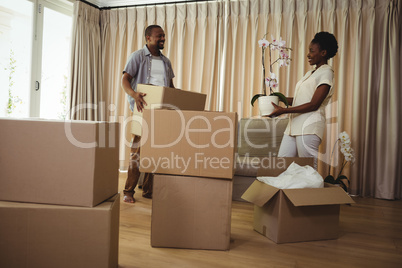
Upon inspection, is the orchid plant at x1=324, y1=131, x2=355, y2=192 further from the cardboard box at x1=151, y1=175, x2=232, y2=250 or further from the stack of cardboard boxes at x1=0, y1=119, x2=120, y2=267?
the stack of cardboard boxes at x1=0, y1=119, x2=120, y2=267

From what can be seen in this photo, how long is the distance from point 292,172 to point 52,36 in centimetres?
347

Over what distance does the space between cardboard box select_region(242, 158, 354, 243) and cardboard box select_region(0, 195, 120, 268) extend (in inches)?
38.5

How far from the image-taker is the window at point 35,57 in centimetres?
371

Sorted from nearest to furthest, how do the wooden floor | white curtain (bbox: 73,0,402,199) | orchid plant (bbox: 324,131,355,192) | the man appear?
the wooden floor < the man < orchid plant (bbox: 324,131,355,192) < white curtain (bbox: 73,0,402,199)

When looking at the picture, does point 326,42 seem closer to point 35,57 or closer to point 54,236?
point 54,236

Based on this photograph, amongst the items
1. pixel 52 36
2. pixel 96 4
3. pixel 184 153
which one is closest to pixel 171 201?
pixel 184 153

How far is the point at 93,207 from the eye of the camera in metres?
1.36

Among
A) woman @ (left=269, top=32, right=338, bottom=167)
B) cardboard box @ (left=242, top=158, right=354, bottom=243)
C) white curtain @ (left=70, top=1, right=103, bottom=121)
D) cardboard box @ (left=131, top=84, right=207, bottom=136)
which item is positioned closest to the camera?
cardboard box @ (left=242, top=158, right=354, bottom=243)

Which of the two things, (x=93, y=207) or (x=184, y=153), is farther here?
(x=184, y=153)

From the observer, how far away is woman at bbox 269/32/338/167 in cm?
233

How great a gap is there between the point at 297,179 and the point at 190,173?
0.70 meters

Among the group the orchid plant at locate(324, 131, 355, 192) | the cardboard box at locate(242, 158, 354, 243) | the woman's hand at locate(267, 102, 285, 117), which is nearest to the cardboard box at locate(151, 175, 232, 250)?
the cardboard box at locate(242, 158, 354, 243)

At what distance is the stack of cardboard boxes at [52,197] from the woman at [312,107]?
1.43 meters

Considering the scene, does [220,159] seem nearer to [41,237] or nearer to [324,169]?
[41,237]
